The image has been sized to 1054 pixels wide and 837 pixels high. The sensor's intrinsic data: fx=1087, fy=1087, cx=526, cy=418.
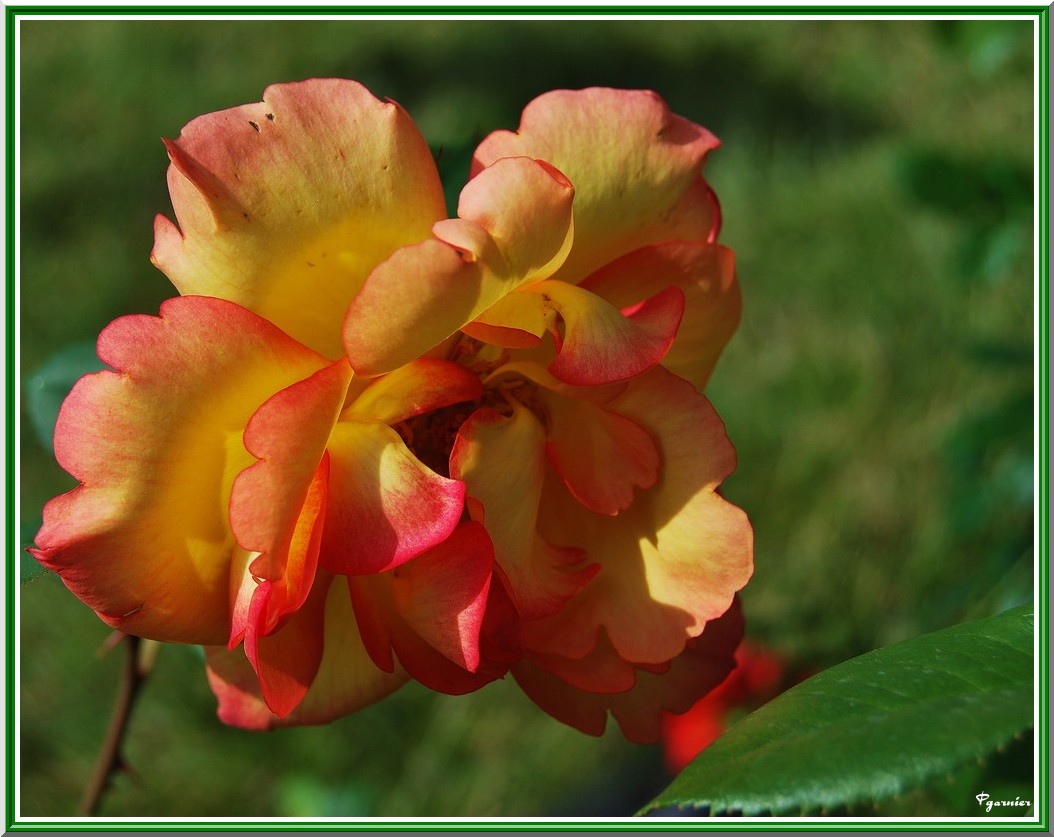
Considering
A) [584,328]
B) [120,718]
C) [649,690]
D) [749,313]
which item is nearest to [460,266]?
[584,328]

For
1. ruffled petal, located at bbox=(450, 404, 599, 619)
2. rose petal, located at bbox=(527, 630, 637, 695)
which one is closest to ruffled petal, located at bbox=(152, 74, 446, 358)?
ruffled petal, located at bbox=(450, 404, 599, 619)

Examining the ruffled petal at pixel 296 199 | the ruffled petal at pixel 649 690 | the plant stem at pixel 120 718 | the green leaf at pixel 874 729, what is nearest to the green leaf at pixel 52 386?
the plant stem at pixel 120 718

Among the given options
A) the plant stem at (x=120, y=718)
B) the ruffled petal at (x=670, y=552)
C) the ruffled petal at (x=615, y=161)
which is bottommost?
the plant stem at (x=120, y=718)

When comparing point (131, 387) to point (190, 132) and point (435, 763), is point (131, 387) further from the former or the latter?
point (435, 763)

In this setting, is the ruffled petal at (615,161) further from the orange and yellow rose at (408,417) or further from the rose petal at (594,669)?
the rose petal at (594,669)

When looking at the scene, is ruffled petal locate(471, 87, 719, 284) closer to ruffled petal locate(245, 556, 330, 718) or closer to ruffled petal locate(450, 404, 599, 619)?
ruffled petal locate(450, 404, 599, 619)

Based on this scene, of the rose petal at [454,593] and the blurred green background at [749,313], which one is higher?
the rose petal at [454,593]

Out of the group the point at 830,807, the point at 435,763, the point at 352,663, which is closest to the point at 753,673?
the point at 435,763
